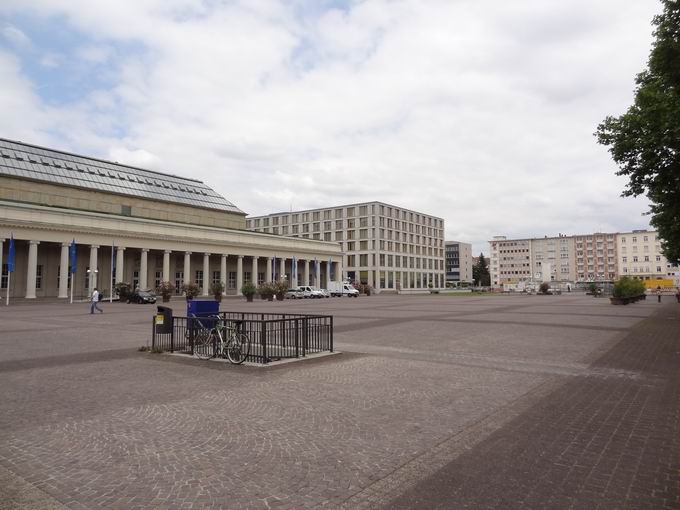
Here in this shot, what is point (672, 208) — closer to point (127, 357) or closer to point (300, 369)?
point (300, 369)

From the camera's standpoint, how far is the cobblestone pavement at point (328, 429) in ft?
14.1

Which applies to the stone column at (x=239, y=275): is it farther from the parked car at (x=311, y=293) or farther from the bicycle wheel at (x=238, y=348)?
the bicycle wheel at (x=238, y=348)

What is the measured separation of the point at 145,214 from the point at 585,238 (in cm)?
13587

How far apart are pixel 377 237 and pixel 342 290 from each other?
41116mm

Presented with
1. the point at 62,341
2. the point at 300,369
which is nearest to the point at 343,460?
the point at 300,369

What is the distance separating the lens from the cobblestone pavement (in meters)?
4.30

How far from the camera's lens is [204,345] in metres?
12.5

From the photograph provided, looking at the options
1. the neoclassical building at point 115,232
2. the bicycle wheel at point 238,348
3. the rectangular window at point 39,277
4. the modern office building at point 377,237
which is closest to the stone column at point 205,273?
the neoclassical building at point 115,232

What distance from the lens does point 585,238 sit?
495 ft

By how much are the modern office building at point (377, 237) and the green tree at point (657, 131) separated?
84859mm

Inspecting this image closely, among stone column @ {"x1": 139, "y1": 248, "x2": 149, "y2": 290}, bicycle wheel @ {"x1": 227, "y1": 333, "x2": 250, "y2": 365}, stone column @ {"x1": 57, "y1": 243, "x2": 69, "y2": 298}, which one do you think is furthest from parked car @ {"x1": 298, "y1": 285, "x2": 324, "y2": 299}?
bicycle wheel @ {"x1": 227, "y1": 333, "x2": 250, "y2": 365}

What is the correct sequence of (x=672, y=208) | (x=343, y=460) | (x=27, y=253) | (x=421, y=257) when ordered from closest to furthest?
(x=343, y=460) < (x=672, y=208) < (x=27, y=253) < (x=421, y=257)

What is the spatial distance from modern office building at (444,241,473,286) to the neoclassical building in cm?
9969

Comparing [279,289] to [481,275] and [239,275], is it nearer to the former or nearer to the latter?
[239,275]
